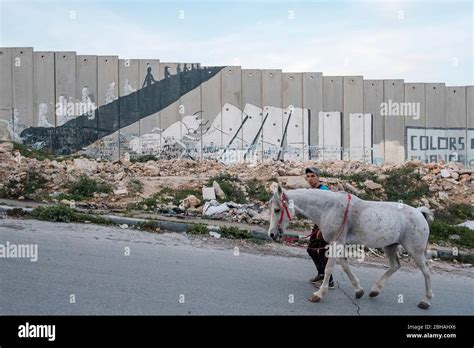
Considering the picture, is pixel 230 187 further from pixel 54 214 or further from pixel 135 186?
pixel 54 214

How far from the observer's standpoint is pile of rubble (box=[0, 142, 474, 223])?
11.7 meters

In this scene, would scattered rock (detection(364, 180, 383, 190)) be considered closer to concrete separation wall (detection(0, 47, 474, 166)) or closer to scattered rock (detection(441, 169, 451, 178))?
scattered rock (detection(441, 169, 451, 178))

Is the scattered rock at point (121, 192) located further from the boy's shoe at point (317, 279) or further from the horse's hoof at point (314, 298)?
the horse's hoof at point (314, 298)

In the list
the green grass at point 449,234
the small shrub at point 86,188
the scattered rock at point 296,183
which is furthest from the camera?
the scattered rock at point 296,183

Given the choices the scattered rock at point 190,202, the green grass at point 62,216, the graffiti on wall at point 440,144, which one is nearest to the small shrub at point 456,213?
the scattered rock at point 190,202

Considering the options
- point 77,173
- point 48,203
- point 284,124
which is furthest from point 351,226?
point 284,124

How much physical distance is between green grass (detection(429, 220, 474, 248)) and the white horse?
4928 mm

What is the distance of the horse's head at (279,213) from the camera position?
554 centimetres

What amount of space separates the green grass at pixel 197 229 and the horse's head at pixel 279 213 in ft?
13.0

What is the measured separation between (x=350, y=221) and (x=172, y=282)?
2.42m

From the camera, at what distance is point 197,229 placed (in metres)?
9.35
